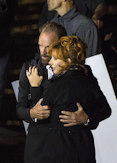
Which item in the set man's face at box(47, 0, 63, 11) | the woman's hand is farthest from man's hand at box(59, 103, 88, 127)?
man's face at box(47, 0, 63, 11)

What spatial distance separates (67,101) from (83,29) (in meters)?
0.97

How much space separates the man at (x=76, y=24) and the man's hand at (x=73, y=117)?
2.98 feet

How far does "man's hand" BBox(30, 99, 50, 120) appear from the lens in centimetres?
150

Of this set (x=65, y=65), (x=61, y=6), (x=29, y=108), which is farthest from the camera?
(x=61, y=6)

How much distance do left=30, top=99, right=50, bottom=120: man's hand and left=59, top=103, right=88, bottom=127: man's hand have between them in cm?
7

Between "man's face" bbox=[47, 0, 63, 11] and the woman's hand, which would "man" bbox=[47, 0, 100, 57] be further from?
the woman's hand

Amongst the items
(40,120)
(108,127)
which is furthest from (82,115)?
(108,127)

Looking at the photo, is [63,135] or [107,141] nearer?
[63,135]

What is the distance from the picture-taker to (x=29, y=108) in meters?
1.72

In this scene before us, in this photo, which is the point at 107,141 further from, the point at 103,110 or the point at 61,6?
the point at 61,6

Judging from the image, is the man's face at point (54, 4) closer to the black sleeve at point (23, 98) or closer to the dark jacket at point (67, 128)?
the black sleeve at point (23, 98)

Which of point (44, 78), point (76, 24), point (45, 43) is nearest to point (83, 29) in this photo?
point (76, 24)

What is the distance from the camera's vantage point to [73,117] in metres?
1.49

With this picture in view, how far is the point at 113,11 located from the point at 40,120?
93.8 inches
